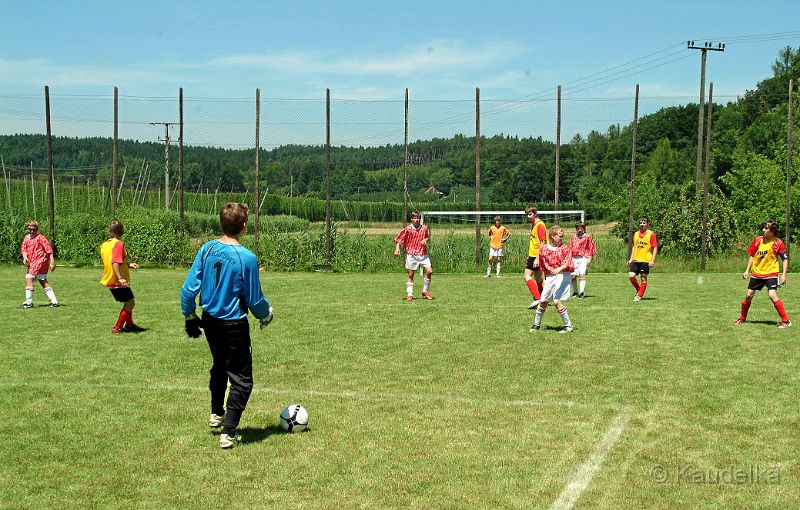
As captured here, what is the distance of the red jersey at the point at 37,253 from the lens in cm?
1698

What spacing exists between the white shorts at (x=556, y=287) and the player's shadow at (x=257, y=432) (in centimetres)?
668

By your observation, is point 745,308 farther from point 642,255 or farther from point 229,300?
point 229,300

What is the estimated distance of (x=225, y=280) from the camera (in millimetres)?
7098

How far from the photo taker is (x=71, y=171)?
7106 centimetres

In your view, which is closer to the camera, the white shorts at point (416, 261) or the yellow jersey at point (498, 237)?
the white shorts at point (416, 261)

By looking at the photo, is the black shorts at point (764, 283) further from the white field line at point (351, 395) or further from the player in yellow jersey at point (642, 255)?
the white field line at point (351, 395)

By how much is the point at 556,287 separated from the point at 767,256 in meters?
3.86

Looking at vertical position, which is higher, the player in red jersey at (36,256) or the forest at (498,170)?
the forest at (498,170)

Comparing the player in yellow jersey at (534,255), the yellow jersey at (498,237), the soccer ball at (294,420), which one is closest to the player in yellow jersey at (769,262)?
the player in yellow jersey at (534,255)

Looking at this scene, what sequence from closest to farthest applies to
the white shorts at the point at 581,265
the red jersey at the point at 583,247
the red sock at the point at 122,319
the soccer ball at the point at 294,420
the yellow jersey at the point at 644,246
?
the soccer ball at the point at 294,420
the red sock at the point at 122,319
the yellow jersey at the point at 644,246
the white shorts at the point at 581,265
the red jersey at the point at 583,247

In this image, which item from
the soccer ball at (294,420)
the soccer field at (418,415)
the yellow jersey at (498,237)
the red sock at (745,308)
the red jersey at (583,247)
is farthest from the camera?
the yellow jersey at (498,237)

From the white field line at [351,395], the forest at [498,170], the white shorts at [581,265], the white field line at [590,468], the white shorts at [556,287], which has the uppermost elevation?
the forest at [498,170]

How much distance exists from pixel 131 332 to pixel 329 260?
56.4ft


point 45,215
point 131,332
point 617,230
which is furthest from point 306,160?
point 131,332
